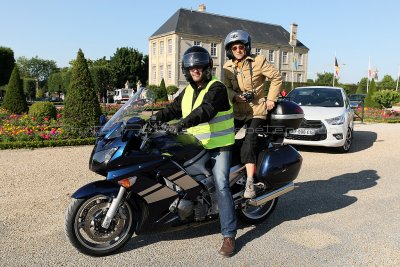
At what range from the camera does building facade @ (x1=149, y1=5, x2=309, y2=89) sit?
53156 mm

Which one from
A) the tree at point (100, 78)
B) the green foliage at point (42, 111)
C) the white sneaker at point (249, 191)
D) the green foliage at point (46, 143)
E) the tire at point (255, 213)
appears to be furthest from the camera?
the tree at point (100, 78)

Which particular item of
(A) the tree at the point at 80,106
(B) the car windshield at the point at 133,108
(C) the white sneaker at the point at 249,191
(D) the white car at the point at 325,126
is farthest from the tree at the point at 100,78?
(C) the white sneaker at the point at 249,191

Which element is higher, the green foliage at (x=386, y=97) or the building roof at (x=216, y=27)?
the building roof at (x=216, y=27)

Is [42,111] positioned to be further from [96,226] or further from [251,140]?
[251,140]

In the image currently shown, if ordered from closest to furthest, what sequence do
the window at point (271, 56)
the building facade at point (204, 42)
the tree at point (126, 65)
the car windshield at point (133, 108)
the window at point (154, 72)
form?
the car windshield at point (133, 108), the building facade at point (204, 42), the window at point (154, 72), the window at point (271, 56), the tree at point (126, 65)

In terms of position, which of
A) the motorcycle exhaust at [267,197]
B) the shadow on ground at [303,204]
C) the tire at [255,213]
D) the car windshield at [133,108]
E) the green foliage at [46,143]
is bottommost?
the shadow on ground at [303,204]

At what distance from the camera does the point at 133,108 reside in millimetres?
3555

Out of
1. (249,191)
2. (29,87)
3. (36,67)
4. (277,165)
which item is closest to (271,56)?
(29,87)

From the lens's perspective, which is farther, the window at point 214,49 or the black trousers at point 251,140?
the window at point 214,49

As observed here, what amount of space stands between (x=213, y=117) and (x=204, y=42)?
53260mm

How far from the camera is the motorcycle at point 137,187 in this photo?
326 centimetres

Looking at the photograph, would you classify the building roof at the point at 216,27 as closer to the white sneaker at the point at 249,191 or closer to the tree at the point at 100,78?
the tree at the point at 100,78

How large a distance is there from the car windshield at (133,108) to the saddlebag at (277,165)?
4.64ft

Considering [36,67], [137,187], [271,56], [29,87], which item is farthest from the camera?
[36,67]
